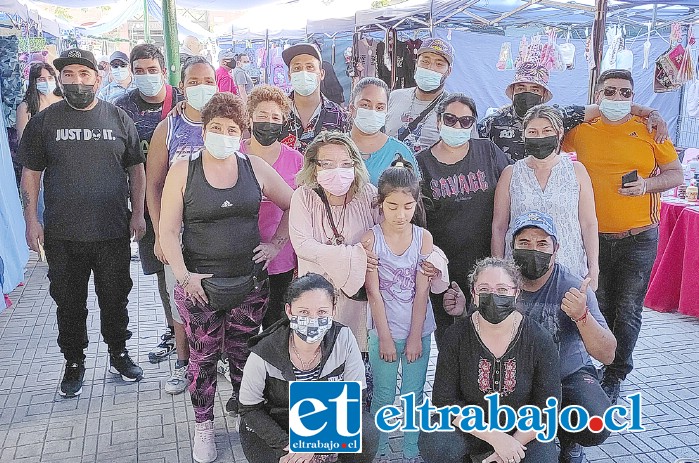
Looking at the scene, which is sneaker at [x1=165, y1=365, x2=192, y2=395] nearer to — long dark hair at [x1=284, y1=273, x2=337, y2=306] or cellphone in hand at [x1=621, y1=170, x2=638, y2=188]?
long dark hair at [x1=284, y1=273, x2=337, y2=306]

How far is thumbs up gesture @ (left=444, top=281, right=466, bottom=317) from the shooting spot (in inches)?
115

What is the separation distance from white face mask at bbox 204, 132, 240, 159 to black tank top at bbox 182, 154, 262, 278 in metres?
0.08

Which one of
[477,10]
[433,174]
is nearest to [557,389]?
[433,174]

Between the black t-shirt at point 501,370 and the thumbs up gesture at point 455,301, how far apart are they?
15.1 inches

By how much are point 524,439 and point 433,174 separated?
1306 mm

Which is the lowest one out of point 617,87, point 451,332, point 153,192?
point 451,332

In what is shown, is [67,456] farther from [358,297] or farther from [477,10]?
[477,10]

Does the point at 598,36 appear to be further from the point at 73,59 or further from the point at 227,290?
Result: the point at 73,59

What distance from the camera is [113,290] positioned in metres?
3.47

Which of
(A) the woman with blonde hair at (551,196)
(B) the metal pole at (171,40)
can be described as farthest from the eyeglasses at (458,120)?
(B) the metal pole at (171,40)

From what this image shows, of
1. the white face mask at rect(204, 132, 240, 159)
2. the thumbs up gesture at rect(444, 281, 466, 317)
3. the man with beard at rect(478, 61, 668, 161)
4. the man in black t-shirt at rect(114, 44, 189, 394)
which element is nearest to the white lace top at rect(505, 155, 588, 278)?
the thumbs up gesture at rect(444, 281, 466, 317)

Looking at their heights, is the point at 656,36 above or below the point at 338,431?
above

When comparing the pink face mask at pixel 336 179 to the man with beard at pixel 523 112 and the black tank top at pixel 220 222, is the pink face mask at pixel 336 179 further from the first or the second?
the man with beard at pixel 523 112

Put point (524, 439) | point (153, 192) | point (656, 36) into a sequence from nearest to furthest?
1. point (524, 439)
2. point (153, 192)
3. point (656, 36)
